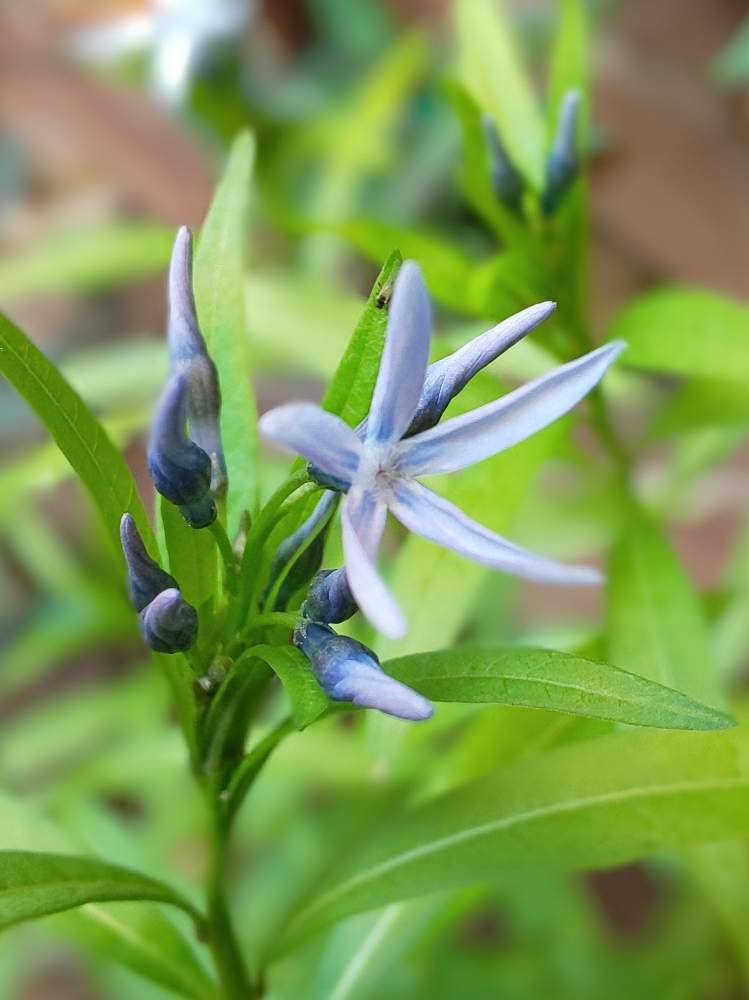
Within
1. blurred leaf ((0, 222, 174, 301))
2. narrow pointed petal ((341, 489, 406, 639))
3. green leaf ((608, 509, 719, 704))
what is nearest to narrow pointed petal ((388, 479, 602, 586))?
narrow pointed petal ((341, 489, 406, 639))

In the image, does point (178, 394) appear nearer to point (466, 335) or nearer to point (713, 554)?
point (466, 335)

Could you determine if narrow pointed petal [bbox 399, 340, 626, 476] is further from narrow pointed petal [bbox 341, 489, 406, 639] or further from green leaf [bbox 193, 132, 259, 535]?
green leaf [bbox 193, 132, 259, 535]

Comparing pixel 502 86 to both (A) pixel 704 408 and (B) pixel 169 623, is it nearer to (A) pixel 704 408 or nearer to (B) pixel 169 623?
(A) pixel 704 408

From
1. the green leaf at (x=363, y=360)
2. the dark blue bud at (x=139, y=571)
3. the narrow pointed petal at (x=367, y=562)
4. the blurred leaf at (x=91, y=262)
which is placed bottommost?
the narrow pointed petal at (x=367, y=562)

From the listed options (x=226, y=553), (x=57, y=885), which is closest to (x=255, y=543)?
(x=226, y=553)

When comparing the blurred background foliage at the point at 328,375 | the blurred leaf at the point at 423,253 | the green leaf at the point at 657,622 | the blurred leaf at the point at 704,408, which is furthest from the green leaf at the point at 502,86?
the green leaf at the point at 657,622

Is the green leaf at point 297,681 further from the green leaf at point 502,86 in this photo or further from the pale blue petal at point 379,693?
the green leaf at point 502,86
